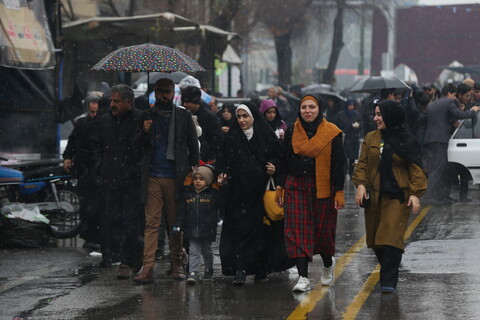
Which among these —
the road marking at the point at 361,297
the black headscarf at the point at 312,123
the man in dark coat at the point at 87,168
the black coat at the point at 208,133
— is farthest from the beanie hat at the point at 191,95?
the road marking at the point at 361,297

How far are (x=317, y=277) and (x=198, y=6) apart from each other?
2539 centimetres

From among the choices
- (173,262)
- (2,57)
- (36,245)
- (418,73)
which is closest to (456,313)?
(173,262)

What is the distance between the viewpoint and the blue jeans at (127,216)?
9.74 metres

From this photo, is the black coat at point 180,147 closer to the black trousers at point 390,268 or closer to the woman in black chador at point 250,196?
the woman in black chador at point 250,196

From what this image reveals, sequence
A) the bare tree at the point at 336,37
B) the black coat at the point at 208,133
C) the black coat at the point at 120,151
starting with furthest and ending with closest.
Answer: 1. the bare tree at the point at 336,37
2. the black coat at the point at 208,133
3. the black coat at the point at 120,151

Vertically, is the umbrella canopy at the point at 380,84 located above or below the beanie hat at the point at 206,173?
above

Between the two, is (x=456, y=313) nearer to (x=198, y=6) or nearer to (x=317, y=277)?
(x=317, y=277)

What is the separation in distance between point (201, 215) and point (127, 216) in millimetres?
740

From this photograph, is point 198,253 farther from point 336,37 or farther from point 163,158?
point 336,37

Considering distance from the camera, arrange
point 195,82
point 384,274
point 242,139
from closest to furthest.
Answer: point 384,274
point 242,139
point 195,82

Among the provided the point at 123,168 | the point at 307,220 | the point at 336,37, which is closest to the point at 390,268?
the point at 307,220

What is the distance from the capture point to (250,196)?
9.29m

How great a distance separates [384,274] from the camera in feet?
28.0

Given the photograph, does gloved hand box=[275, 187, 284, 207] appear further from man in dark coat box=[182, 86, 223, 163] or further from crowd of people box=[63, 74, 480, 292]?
man in dark coat box=[182, 86, 223, 163]
